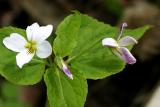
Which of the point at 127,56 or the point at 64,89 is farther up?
the point at 127,56

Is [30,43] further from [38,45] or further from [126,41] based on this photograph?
[126,41]

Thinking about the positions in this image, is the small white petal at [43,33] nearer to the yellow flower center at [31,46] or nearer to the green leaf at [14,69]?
the yellow flower center at [31,46]

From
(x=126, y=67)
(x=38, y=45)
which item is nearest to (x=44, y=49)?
(x=38, y=45)

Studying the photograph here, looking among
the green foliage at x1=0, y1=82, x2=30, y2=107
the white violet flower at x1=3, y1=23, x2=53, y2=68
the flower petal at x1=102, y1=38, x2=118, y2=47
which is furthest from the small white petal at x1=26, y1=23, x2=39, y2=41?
the green foliage at x1=0, y1=82, x2=30, y2=107

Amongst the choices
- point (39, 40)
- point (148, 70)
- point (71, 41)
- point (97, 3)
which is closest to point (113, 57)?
point (71, 41)

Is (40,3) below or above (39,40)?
below

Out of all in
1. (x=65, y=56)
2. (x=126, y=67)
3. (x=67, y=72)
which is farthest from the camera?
(x=126, y=67)

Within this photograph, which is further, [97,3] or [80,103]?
[97,3]

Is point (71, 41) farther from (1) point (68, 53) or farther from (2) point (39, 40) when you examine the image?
(2) point (39, 40)
